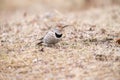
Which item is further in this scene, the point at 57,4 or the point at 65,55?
the point at 57,4

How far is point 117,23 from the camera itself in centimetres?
938

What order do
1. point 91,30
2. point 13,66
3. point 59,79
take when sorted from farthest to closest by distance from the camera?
point 91,30
point 13,66
point 59,79

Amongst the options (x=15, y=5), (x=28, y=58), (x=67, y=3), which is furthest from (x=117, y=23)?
(x=15, y=5)

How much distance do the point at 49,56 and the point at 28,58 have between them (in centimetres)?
34

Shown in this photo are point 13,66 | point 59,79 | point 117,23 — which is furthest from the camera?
point 117,23

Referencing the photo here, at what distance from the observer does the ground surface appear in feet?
18.1

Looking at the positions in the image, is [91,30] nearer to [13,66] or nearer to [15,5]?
[13,66]

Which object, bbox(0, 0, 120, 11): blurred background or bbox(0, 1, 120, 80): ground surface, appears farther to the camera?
bbox(0, 0, 120, 11): blurred background

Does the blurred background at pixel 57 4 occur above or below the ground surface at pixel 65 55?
above

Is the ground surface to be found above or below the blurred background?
below

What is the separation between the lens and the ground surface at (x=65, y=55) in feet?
18.1

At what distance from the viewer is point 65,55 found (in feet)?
20.8

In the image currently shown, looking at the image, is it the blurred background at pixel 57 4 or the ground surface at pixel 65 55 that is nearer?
the ground surface at pixel 65 55

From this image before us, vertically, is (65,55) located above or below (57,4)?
below
